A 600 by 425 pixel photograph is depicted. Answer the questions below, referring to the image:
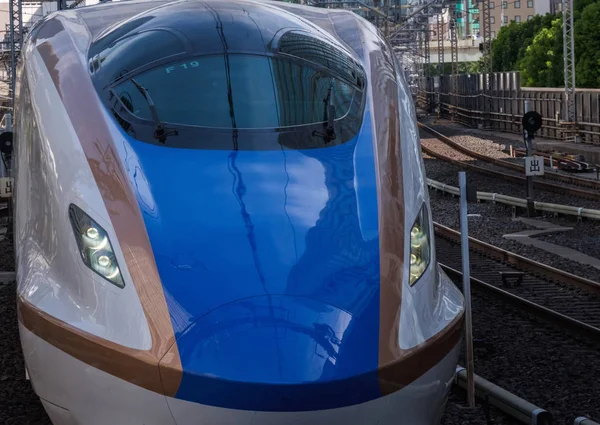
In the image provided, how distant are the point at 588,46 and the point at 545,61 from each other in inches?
325

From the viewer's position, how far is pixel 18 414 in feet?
19.5

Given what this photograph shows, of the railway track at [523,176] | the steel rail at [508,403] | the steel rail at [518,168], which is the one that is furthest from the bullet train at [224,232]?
the steel rail at [518,168]

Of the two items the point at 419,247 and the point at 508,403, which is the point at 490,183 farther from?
the point at 419,247

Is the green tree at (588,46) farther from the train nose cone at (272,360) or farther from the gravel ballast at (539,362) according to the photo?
the train nose cone at (272,360)

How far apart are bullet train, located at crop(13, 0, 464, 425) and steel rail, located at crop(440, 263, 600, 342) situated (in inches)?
149

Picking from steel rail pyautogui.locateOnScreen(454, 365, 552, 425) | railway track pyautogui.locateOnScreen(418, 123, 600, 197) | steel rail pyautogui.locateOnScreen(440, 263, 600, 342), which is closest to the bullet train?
steel rail pyautogui.locateOnScreen(454, 365, 552, 425)

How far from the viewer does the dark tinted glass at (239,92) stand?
190 inches

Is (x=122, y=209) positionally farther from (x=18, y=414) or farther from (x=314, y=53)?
(x=18, y=414)

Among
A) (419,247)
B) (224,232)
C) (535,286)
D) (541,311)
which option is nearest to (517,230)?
(535,286)

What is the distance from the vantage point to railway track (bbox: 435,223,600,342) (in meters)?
9.07

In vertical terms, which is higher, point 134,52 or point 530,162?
point 134,52

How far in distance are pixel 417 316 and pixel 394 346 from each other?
29 centimetres

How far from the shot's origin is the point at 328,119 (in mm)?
4906

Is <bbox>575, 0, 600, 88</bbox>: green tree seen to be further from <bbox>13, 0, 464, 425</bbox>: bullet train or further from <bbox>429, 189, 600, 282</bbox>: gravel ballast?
<bbox>13, 0, 464, 425</bbox>: bullet train
